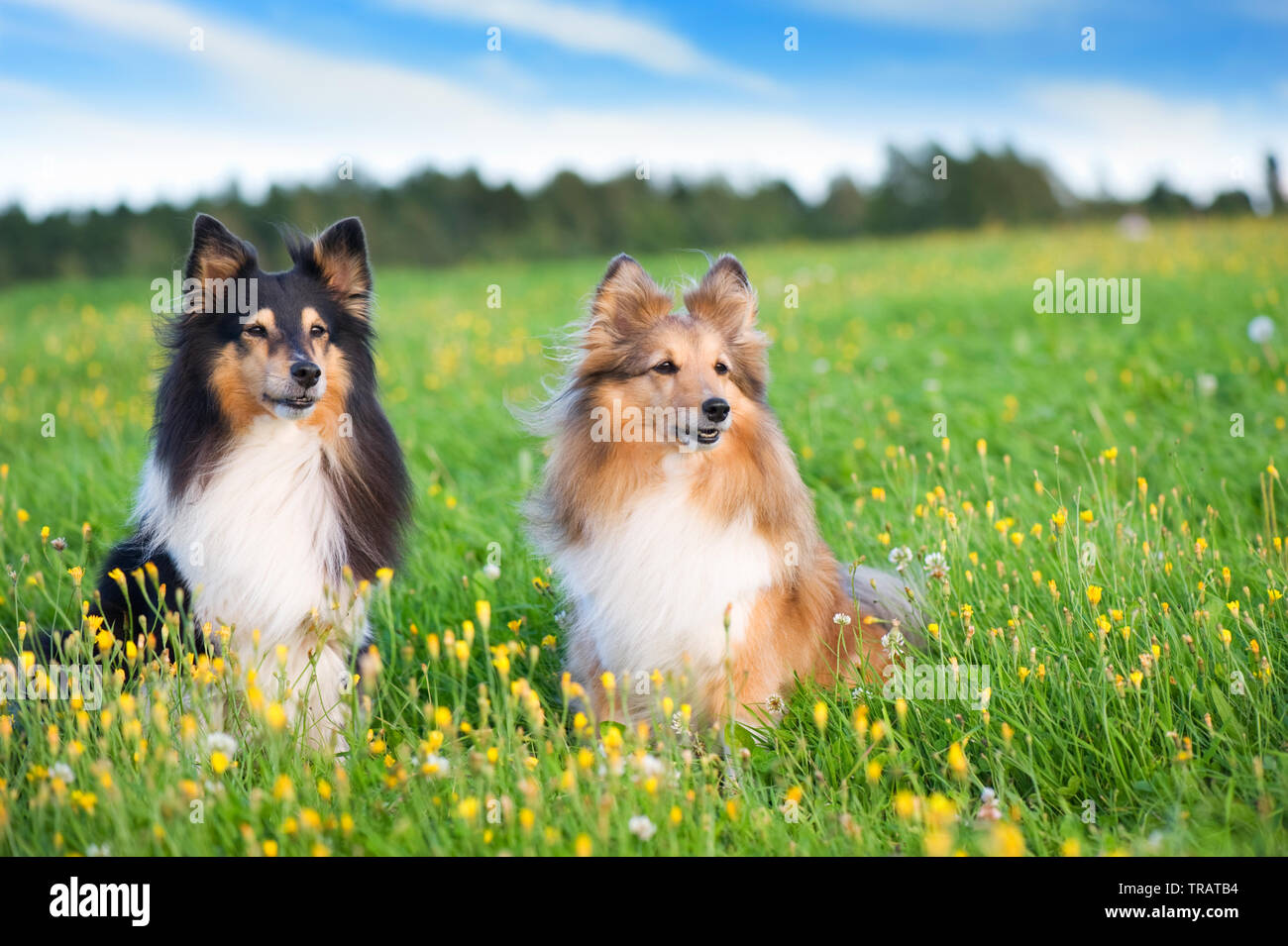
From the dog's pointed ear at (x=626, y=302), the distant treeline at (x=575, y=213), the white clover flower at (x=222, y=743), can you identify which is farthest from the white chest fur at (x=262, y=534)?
the distant treeline at (x=575, y=213)

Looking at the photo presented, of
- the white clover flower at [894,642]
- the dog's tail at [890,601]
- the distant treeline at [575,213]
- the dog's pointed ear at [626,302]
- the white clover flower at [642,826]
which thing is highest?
the distant treeline at [575,213]

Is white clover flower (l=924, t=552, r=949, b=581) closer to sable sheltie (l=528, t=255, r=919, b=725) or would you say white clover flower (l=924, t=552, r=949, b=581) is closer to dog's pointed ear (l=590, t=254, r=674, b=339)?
sable sheltie (l=528, t=255, r=919, b=725)

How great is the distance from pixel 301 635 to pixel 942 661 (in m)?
2.39

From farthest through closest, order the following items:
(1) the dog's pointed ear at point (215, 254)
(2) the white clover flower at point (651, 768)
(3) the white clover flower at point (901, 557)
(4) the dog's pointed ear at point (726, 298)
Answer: (4) the dog's pointed ear at point (726, 298)
(3) the white clover flower at point (901, 557)
(1) the dog's pointed ear at point (215, 254)
(2) the white clover flower at point (651, 768)

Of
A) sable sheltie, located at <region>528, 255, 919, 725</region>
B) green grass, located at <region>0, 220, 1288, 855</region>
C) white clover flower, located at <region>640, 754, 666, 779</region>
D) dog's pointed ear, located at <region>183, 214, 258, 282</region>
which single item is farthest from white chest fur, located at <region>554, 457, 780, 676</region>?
dog's pointed ear, located at <region>183, 214, 258, 282</region>

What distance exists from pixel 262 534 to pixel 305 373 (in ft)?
2.07

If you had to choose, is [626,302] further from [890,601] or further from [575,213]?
[575,213]

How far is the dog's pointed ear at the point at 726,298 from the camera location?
4.03m

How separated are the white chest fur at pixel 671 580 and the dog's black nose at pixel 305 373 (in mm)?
1215

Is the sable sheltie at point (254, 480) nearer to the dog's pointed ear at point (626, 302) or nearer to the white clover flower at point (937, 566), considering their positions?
the dog's pointed ear at point (626, 302)

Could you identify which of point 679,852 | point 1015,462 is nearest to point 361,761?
point 679,852

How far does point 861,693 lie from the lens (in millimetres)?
3615

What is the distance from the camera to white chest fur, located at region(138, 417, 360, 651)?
3709 mm
